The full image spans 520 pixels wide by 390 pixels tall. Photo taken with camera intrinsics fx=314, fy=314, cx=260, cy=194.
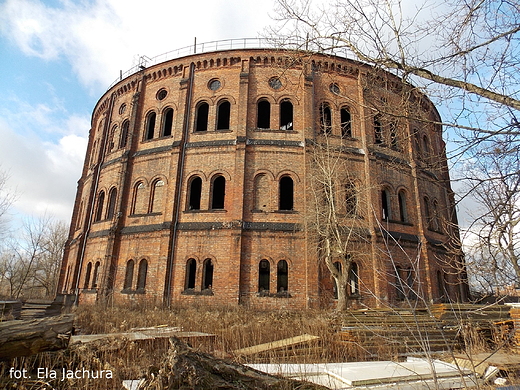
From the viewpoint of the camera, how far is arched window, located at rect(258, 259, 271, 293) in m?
13.4

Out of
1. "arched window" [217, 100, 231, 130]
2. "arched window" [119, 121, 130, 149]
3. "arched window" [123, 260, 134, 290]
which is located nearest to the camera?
"arched window" [123, 260, 134, 290]

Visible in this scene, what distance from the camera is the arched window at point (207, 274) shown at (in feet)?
44.3

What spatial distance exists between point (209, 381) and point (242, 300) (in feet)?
33.1

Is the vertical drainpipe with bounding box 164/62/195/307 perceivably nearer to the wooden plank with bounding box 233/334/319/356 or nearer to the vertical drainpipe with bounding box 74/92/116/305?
the vertical drainpipe with bounding box 74/92/116/305

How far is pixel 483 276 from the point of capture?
322cm

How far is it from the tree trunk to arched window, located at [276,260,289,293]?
9.38 metres

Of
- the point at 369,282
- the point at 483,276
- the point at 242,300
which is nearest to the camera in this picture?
the point at 483,276

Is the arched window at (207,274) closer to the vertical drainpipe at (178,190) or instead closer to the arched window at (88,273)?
the vertical drainpipe at (178,190)

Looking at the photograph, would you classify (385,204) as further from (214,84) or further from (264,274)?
(214,84)

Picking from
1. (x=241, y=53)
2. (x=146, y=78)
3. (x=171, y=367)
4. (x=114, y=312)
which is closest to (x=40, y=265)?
(x=146, y=78)

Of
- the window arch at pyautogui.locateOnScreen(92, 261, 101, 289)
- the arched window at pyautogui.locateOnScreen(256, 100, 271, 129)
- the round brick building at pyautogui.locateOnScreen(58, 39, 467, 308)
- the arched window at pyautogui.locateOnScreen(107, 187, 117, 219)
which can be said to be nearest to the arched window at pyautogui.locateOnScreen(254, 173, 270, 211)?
the round brick building at pyautogui.locateOnScreen(58, 39, 467, 308)

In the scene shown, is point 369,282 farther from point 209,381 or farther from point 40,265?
point 40,265

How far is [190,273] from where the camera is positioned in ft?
46.4

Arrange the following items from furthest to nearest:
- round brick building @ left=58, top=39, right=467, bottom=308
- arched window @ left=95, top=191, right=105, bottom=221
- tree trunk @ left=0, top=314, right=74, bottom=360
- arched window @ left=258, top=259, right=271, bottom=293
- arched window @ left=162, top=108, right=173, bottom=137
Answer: arched window @ left=95, top=191, right=105, bottom=221 → arched window @ left=162, top=108, right=173, bottom=137 → arched window @ left=258, top=259, right=271, bottom=293 → round brick building @ left=58, top=39, right=467, bottom=308 → tree trunk @ left=0, top=314, right=74, bottom=360
